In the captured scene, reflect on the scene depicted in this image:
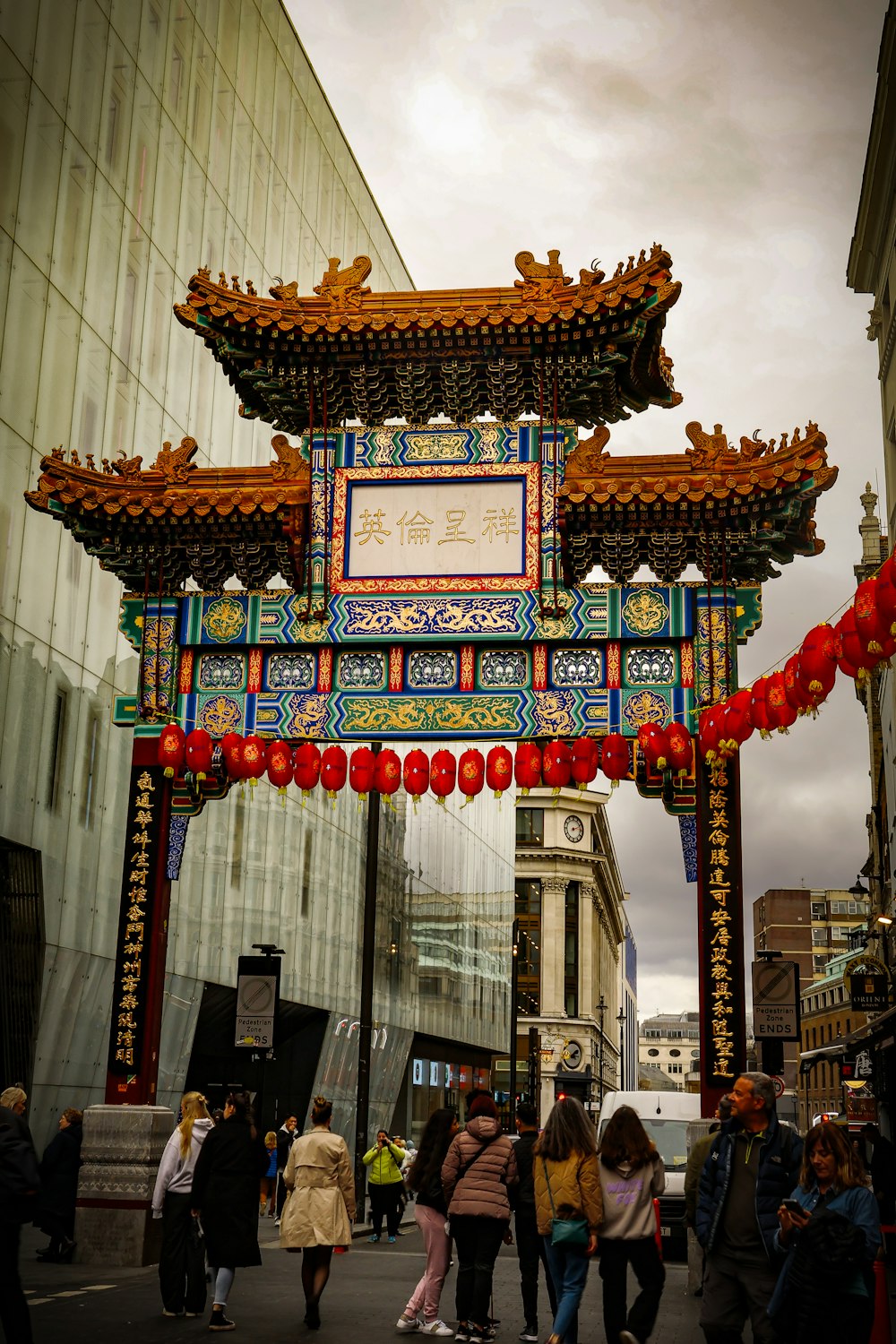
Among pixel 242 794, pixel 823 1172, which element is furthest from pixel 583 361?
pixel 242 794

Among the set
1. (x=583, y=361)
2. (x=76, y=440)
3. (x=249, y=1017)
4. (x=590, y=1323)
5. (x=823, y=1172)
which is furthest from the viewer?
(x=76, y=440)

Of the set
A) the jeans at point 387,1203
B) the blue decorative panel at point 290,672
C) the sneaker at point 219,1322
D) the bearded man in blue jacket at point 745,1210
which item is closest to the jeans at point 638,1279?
the bearded man in blue jacket at point 745,1210

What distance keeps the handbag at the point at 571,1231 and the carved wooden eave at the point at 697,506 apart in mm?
8381

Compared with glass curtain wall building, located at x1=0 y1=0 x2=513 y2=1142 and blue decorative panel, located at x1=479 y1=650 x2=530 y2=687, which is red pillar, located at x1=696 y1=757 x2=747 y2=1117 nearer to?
blue decorative panel, located at x1=479 y1=650 x2=530 y2=687

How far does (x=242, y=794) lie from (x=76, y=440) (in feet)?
36.6

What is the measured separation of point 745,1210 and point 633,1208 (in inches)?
50.7

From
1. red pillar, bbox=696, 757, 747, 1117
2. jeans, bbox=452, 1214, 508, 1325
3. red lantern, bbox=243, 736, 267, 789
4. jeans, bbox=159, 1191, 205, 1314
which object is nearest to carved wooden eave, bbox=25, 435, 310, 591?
red lantern, bbox=243, 736, 267, 789

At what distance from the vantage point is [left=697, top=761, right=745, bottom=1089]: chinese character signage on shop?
14.7 m

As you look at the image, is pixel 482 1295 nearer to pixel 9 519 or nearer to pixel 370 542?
pixel 370 542

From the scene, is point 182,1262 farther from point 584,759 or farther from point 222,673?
point 222,673

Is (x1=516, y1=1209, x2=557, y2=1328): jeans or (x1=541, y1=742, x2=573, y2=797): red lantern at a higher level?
(x1=541, y1=742, x2=573, y2=797): red lantern

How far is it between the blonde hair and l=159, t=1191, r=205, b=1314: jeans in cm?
43

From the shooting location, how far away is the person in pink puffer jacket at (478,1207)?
10.9m

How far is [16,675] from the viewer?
20984 mm
